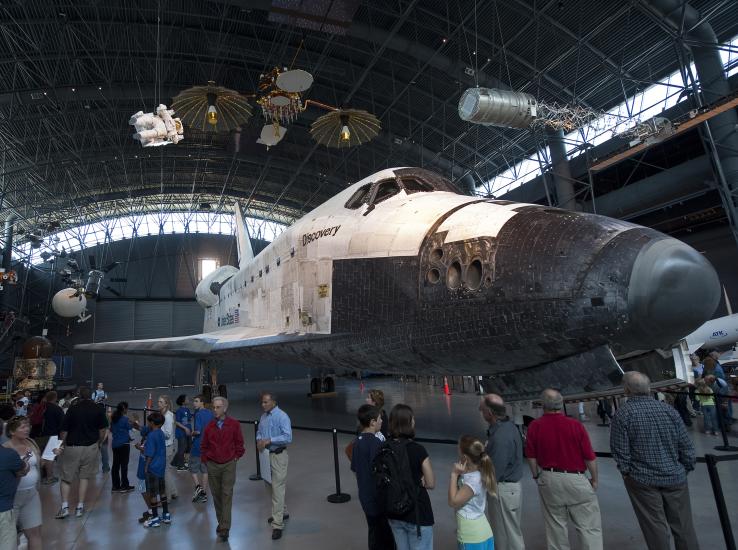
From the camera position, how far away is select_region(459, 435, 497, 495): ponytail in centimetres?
200

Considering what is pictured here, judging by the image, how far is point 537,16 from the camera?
1148 centimetres

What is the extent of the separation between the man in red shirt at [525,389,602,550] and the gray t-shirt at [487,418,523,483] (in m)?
0.10

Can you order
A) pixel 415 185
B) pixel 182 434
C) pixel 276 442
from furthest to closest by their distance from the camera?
pixel 182 434
pixel 415 185
pixel 276 442

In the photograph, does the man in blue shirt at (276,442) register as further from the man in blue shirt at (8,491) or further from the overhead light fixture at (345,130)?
the overhead light fixture at (345,130)

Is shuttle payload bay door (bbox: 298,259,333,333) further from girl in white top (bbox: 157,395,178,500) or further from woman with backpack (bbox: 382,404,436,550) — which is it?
woman with backpack (bbox: 382,404,436,550)

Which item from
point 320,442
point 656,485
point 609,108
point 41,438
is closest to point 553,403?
point 656,485

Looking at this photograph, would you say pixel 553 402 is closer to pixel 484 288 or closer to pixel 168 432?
pixel 484 288

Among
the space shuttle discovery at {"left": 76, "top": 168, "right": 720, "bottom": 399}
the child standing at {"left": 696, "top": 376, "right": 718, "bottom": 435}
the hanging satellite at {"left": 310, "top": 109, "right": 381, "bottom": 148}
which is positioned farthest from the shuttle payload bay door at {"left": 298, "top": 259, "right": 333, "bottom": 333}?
the hanging satellite at {"left": 310, "top": 109, "right": 381, "bottom": 148}

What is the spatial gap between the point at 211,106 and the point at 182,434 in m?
6.73

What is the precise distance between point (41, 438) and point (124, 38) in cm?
1332

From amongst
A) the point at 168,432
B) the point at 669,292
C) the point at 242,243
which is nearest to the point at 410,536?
the point at 669,292

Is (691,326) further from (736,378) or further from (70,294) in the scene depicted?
(70,294)

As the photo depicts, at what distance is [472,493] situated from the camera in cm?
198

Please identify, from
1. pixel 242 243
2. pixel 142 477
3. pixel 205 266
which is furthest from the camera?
pixel 205 266
